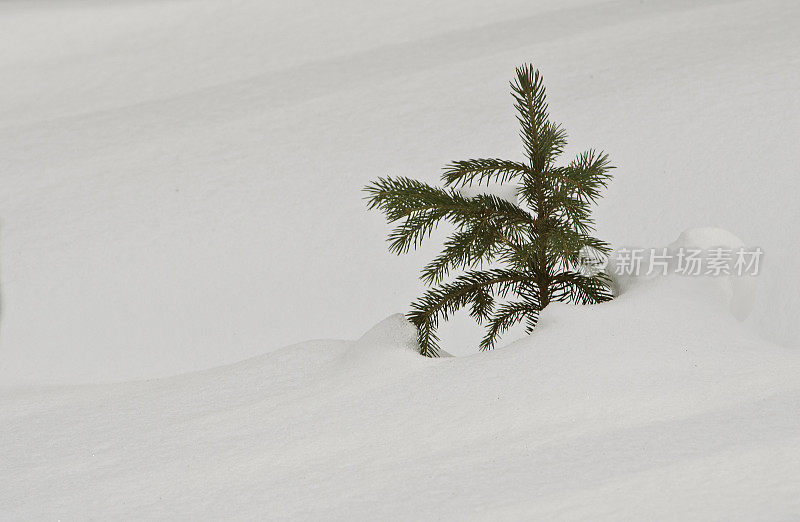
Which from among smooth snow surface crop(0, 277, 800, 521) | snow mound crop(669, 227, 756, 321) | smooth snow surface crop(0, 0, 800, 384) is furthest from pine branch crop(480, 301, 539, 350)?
smooth snow surface crop(0, 0, 800, 384)

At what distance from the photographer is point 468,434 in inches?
56.2

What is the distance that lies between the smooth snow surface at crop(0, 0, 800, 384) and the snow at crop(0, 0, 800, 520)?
0.01m

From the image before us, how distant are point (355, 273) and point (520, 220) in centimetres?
148

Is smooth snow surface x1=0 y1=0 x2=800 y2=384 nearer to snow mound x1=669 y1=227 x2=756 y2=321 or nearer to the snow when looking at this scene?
the snow

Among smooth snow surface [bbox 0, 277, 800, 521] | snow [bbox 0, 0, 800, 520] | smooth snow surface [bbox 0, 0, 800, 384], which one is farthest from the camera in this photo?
smooth snow surface [bbox 0, 0, 800, 384]

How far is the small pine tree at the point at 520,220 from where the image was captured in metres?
1.68

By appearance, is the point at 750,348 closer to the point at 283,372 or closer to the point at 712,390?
the point at 712,390

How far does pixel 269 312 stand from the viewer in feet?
10.0

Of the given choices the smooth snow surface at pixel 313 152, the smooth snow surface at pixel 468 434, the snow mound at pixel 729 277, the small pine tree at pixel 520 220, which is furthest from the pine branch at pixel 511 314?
the smooth snow surface at pixel 313 152

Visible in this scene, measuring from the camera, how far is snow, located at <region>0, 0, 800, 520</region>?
135cm

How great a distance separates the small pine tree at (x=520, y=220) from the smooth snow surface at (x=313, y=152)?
111 centimetres

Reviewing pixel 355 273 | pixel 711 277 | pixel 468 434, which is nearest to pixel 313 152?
pixel 355 273

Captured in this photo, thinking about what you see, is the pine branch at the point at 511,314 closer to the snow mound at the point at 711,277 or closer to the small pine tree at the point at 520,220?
the small pine tree at the point at 520,220

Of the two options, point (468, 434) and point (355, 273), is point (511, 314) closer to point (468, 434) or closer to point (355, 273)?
point (468, 434)
